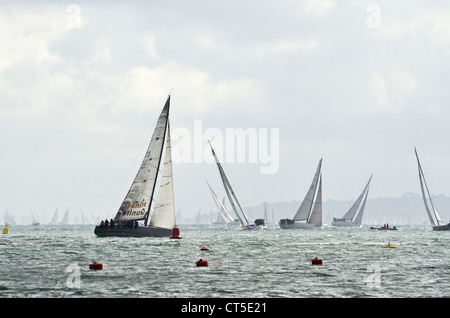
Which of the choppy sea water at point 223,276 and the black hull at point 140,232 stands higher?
the black hull at point 140,232

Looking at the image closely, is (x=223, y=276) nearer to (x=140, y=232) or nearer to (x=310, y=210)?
(x=140, y=232)

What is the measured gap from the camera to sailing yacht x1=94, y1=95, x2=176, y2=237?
8531cm

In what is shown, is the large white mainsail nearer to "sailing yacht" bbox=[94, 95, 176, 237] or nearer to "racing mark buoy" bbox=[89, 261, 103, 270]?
"sailing yacht" bbox=[94, 95, 176, 237]

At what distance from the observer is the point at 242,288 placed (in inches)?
1391

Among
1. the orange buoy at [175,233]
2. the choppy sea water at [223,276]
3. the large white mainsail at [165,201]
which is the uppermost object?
the large white mainsail at [165,201]

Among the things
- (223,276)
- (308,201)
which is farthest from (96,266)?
(308,201)

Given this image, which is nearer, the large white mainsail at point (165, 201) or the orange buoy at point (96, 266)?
the orange buoy at point (96, 266)

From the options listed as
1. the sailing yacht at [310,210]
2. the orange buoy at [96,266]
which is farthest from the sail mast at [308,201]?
the orange buoy at [96,266]

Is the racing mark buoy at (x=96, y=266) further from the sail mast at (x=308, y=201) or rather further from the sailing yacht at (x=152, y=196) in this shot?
the sail mast at (x=308, y=201)

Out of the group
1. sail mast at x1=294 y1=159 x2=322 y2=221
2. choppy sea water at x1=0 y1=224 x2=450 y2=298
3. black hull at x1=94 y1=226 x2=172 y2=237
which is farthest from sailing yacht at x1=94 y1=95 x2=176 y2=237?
sail mast at x1=294 y1=159 x2=322 y2=221

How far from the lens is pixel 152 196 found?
280ft

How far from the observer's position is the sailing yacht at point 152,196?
8531cm
